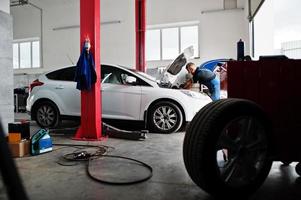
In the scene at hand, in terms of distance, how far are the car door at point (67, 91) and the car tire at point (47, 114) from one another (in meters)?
0.20

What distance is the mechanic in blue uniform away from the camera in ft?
18.7

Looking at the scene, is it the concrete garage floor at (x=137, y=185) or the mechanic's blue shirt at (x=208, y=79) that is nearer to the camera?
the concrete garage floor at (x=137, y=185)

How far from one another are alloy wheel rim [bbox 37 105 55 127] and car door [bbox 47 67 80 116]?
0.93 ft

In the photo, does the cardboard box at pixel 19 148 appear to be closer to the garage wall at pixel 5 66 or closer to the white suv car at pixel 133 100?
the garage wall at pixel 5 66

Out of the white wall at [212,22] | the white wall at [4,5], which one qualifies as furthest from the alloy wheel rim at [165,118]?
the white wall at [212,22]

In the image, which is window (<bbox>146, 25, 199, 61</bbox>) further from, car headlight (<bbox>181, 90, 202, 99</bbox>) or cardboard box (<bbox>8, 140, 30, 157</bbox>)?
cardboard box (<bbox>8, 140, 30, 157</bbox>)

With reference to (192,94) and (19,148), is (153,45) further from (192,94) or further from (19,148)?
(19,148)

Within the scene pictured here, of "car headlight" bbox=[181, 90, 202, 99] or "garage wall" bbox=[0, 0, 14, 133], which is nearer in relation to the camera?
"garage wall" bbox=[0, 0, 14, 133]

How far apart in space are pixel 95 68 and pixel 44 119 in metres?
1.98

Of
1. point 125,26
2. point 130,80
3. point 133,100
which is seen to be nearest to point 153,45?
point 125,26

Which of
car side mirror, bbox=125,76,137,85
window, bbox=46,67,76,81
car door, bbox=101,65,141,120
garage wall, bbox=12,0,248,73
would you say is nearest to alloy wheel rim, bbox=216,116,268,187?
car door, bbox=101,65,141,120

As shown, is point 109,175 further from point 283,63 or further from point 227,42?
point 227,42

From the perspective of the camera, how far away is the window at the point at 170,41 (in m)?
10.1

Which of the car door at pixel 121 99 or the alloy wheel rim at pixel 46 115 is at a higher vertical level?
the car door at pixel 121 99
